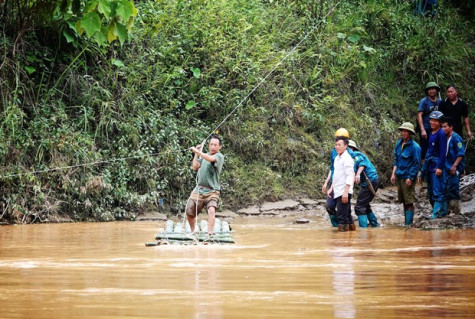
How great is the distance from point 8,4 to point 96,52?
1.85m

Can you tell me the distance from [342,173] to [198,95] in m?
5.35

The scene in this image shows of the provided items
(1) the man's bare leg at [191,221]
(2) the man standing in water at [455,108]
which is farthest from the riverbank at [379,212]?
(1) the man's bare leg at [191,221]

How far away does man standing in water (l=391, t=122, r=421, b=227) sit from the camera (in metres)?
13.1

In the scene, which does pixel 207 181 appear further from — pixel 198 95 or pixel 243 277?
pixel 198 95

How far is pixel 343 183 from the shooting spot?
12359 mm

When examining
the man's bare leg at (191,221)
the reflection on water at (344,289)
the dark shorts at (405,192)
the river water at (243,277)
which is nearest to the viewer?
the reflection on water at (344,289)

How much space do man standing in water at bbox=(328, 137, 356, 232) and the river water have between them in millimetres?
1114

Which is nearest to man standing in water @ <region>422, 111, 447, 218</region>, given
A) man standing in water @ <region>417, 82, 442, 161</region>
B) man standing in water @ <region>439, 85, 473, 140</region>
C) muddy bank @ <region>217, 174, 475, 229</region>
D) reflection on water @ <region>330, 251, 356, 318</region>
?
muddy bank @ <region>217, 174, 475, 229</region>

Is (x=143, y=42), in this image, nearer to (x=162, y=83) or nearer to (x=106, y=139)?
(x=162, y=83)

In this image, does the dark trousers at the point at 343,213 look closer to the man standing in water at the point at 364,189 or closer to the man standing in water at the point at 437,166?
the man standing in water at the point at 364,189

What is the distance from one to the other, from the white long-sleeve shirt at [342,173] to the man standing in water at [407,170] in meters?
1.22

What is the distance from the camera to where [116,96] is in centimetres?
1572

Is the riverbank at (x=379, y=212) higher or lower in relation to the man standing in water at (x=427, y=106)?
lower

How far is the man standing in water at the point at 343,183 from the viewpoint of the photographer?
12.1 meters
